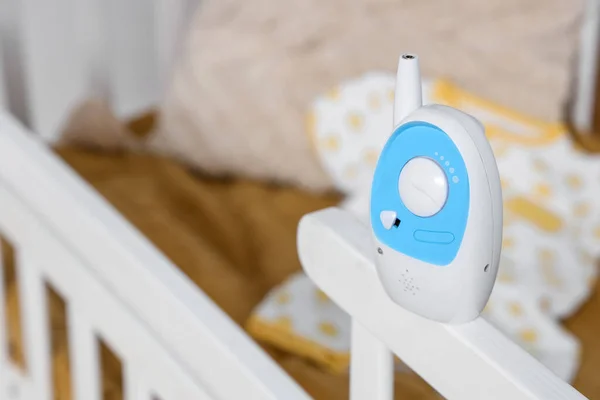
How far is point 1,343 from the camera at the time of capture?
1024mm

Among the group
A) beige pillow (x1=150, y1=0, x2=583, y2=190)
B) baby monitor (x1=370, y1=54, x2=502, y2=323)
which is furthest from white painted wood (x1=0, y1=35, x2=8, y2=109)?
baby monitor (x1=370, y1=54, x2=502, y2=323)

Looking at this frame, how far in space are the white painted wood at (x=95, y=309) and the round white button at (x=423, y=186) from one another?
0.29 meters

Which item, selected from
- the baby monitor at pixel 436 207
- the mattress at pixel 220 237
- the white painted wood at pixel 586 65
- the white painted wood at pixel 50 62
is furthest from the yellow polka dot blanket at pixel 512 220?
the white painted wood at pixel 50 62

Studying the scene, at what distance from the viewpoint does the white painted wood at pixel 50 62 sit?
1.54m

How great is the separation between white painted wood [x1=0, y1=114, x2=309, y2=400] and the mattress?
193mm

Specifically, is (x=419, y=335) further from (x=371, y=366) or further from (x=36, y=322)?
→ (x=36, y=322)

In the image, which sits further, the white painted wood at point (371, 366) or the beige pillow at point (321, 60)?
the beige pillow at point (321, 60)

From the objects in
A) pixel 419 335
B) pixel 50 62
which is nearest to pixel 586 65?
pixel 50 62

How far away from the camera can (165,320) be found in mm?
737

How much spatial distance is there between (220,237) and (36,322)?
0.35 metres

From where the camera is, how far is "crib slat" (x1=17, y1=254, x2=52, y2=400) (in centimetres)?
91

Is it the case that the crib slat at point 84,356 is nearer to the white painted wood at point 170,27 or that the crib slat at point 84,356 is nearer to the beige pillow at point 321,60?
the beige pillow at point 321,60

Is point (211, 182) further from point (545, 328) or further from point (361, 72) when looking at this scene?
point (545, 328)

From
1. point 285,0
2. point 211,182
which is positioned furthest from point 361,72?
point 211,182
